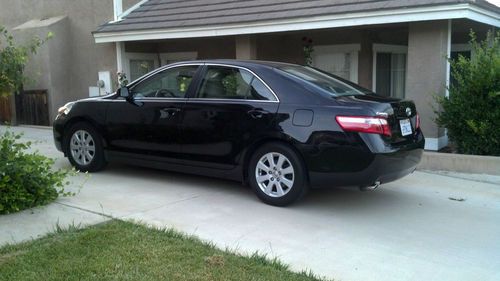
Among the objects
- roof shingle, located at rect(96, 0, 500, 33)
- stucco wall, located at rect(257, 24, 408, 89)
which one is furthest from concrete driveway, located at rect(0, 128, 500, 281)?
stucco wall, located at rect(257, 24, 408, 89)

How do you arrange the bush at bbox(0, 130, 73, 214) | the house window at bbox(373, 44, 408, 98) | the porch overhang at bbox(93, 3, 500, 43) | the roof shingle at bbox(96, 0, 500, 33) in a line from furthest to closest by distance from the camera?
the house window at bbox(373, 44, 408, 98)
the roof shingle at bbox(96, 0, 500, 33)
the porch overhang at bbox(93, 3, 500, 43)
the bush at bbox(0, 130, 73, 214)

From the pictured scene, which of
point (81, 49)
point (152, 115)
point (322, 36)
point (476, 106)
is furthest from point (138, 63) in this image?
point (476, 106)

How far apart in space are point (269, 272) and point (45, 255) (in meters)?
1.79

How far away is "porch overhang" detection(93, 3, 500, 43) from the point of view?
7699 millimetres

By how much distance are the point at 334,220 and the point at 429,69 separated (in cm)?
413

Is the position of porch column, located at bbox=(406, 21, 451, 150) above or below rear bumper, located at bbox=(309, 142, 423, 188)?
above


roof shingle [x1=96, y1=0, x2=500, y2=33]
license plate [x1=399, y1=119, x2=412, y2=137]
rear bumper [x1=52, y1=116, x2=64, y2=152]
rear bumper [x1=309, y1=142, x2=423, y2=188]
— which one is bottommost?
rear bumper [x1=309, y1=142, x2=423, y2=188]

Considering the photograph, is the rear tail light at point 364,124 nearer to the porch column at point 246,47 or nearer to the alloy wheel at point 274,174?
the alloy wheel at point 274,174

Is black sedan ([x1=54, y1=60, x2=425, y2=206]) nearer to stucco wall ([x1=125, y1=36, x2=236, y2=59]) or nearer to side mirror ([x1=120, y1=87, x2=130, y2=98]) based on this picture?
side mirror ([x1=120, y1=87, x2=130, y2=98])

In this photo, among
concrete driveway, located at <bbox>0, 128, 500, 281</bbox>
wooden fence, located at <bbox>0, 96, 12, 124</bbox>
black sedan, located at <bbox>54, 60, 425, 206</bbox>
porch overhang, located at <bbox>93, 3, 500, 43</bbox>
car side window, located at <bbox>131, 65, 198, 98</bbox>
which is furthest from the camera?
wooden fence, located at <bbox>0, 96, 12, 124</bbox>

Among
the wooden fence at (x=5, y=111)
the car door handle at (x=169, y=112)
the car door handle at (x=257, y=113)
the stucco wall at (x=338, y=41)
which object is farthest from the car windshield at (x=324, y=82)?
the wooden fence at (x=5, y=111)

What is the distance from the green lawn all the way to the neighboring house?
212 inches

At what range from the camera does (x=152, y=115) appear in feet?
21.6

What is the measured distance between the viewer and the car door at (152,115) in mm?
6426
